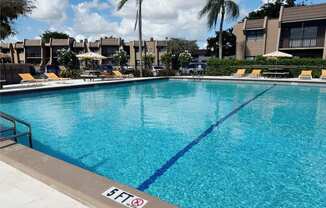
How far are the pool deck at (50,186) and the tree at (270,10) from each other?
1737 inches

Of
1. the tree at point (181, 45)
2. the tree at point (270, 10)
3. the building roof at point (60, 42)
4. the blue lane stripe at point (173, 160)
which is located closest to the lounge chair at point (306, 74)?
the blue lane stripe at point (173, 160)

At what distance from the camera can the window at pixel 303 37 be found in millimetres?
27062

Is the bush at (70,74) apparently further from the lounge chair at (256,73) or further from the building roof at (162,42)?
the building roof at (162,42)

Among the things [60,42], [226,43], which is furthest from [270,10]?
[60,42]

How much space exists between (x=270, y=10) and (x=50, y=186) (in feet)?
150

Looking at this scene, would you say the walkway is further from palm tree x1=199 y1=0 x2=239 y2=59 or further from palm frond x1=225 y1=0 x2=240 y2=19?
palm frond x1=225 y1=0 x2=240 y2=19

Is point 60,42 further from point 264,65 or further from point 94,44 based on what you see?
point 264,65

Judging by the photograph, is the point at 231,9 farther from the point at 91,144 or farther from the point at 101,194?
the point at 101,194

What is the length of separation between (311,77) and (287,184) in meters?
20.3

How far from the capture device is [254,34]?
99.9ft

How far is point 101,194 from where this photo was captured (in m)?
2.73

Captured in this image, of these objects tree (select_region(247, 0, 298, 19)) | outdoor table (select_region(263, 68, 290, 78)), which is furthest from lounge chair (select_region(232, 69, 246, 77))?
tree (select_region(247, 0, 298, 19))

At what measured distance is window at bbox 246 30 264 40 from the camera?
3002 centimetres

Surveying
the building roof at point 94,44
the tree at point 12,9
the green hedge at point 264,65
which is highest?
the building roof at point 94,44
